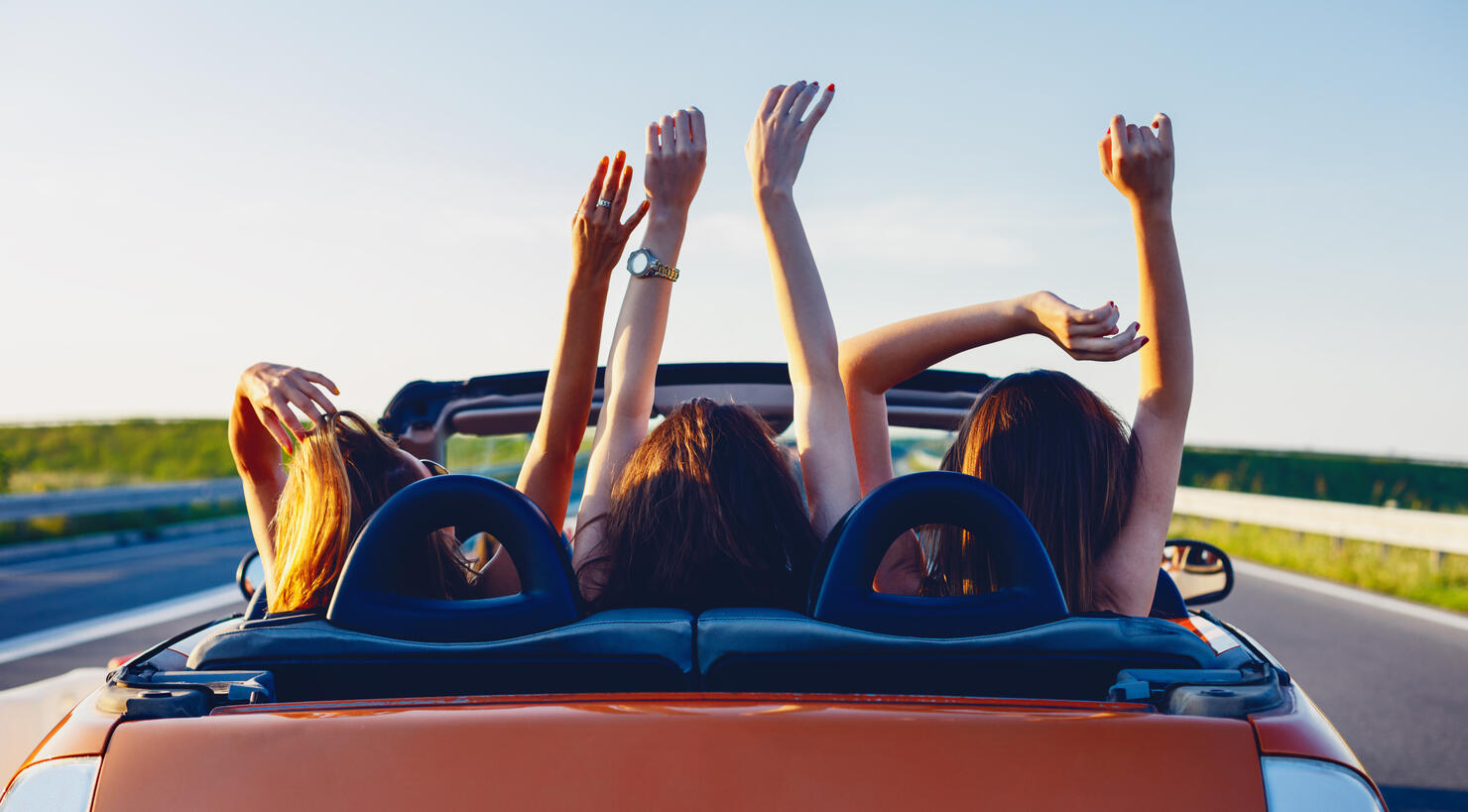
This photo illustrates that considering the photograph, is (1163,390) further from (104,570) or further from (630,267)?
(104,570)

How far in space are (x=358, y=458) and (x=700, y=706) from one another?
46.9 inches

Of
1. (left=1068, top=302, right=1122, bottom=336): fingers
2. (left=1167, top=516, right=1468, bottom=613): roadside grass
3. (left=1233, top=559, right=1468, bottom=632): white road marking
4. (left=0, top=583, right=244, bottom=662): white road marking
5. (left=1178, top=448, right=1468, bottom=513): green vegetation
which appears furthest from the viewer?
(left=1178, top=448, right=1468, bottom=513): green vegetation

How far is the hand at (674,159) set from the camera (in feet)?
9.34

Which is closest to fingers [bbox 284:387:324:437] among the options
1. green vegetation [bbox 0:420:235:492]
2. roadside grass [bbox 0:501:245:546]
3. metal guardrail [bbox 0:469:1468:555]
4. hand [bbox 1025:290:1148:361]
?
hand [bbox 1025:290:1148:361]

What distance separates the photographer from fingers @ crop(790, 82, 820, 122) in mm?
2822

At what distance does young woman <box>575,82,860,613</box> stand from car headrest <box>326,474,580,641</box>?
18.7 inches

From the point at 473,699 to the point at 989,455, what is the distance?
1.35 meters

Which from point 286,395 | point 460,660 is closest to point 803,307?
point 286,395

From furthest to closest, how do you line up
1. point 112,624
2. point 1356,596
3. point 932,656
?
point 1356,596 → point 112,624 → point 932,656

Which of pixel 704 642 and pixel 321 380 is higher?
pixel 321 380

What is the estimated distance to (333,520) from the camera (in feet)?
6.77

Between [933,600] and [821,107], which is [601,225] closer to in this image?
[821,107]

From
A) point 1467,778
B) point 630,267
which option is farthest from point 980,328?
point 1467,778

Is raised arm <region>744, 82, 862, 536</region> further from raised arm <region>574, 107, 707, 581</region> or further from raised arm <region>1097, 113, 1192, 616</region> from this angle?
raised arm <region>1097, 113, 1192, 616</region>
